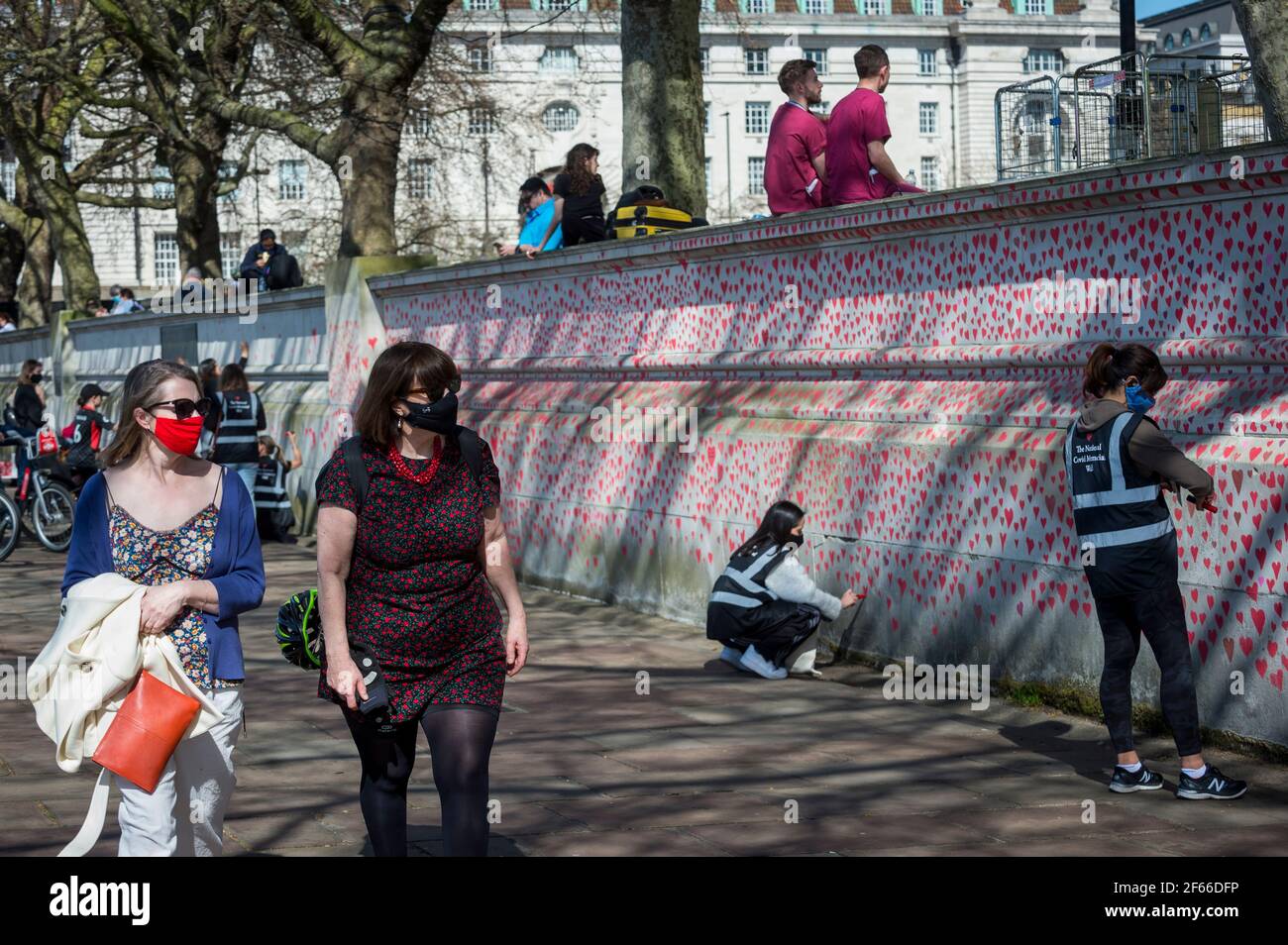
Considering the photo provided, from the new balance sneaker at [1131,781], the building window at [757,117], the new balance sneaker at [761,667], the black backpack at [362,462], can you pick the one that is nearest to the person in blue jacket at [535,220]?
the new balance sneaker at [761,667]

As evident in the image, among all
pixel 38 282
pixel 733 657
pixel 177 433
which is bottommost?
pixel 733 657

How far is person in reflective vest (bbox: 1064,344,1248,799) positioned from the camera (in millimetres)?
7129

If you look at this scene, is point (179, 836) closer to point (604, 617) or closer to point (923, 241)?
point (923, 241)

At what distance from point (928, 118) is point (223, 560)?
90.7 meters

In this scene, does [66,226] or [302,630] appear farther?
[66,226]

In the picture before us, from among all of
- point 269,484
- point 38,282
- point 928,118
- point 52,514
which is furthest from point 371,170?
point 928,118

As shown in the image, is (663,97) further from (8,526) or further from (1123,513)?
(1123,513)

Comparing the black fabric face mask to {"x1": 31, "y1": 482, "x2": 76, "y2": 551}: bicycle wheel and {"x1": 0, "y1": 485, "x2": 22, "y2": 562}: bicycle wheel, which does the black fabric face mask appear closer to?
{"x1": 0, "y1": 485, "x2": 22, "y2": 562}: bicycle wheel

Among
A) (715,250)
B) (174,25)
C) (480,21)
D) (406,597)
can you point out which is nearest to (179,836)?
(406,597)

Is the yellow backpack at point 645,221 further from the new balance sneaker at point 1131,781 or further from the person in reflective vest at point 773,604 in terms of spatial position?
the new balance sneaker at point 1131,781

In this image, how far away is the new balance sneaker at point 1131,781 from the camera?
7.23 m

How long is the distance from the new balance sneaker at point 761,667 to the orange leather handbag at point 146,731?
17.6ft

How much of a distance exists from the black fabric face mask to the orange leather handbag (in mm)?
999

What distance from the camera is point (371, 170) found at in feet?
59.4
